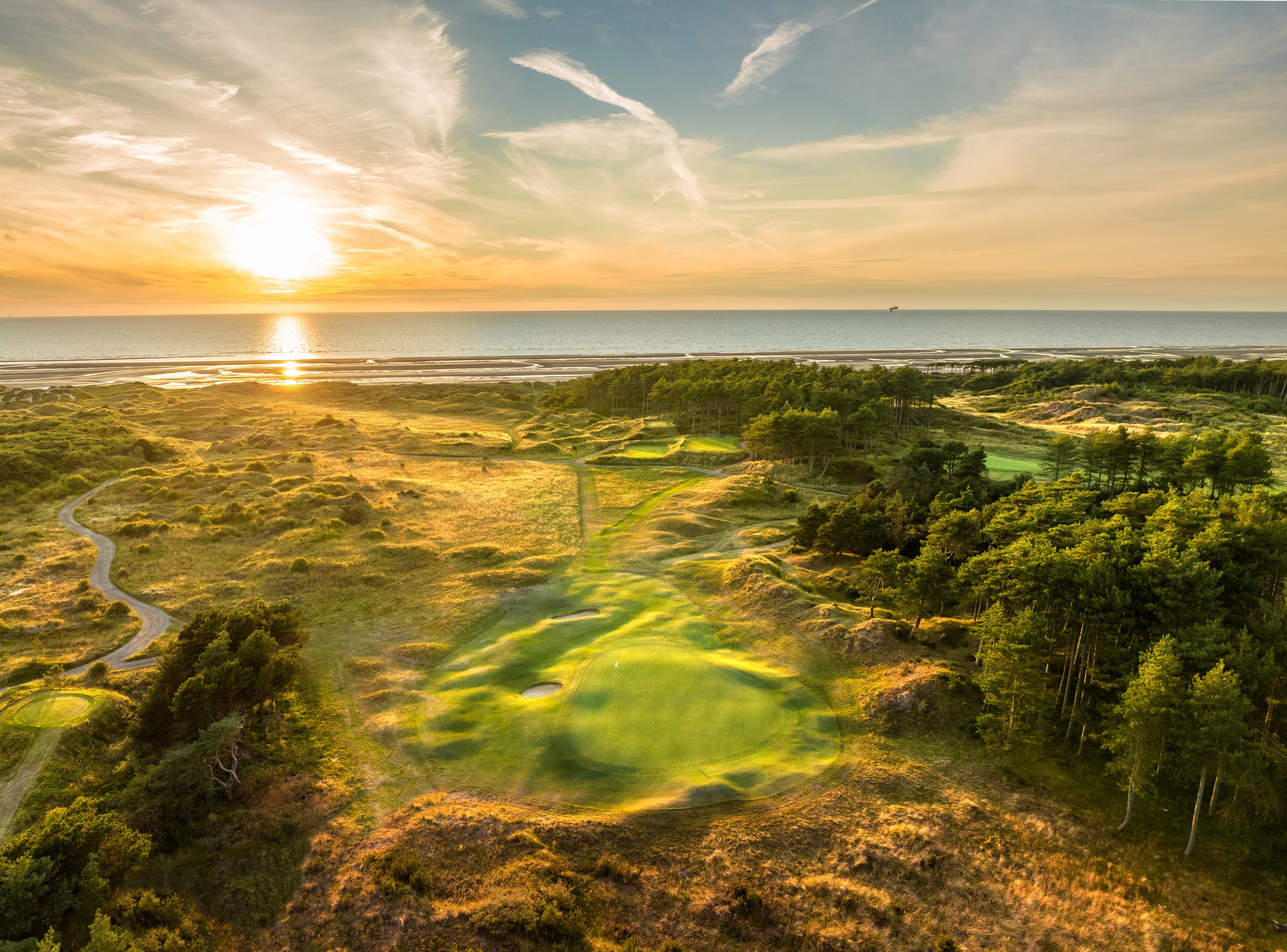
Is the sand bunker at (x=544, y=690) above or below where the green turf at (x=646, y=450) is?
below

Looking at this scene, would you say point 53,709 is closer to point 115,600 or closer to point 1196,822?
point 115,600

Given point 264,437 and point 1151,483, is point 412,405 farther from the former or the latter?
point 1151,483

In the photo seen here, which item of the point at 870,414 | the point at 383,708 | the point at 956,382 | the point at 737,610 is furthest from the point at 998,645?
the point at 956,382

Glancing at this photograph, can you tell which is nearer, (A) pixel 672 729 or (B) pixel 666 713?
(A) pixel 672 729

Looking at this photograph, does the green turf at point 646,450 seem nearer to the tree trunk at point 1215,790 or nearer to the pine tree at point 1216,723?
the tree trunk at point 1215,790

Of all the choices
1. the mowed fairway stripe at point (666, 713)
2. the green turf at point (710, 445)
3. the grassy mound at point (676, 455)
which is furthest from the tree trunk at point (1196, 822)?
the green turf at point (710, 445)

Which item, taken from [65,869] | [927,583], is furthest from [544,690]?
[927,583]
